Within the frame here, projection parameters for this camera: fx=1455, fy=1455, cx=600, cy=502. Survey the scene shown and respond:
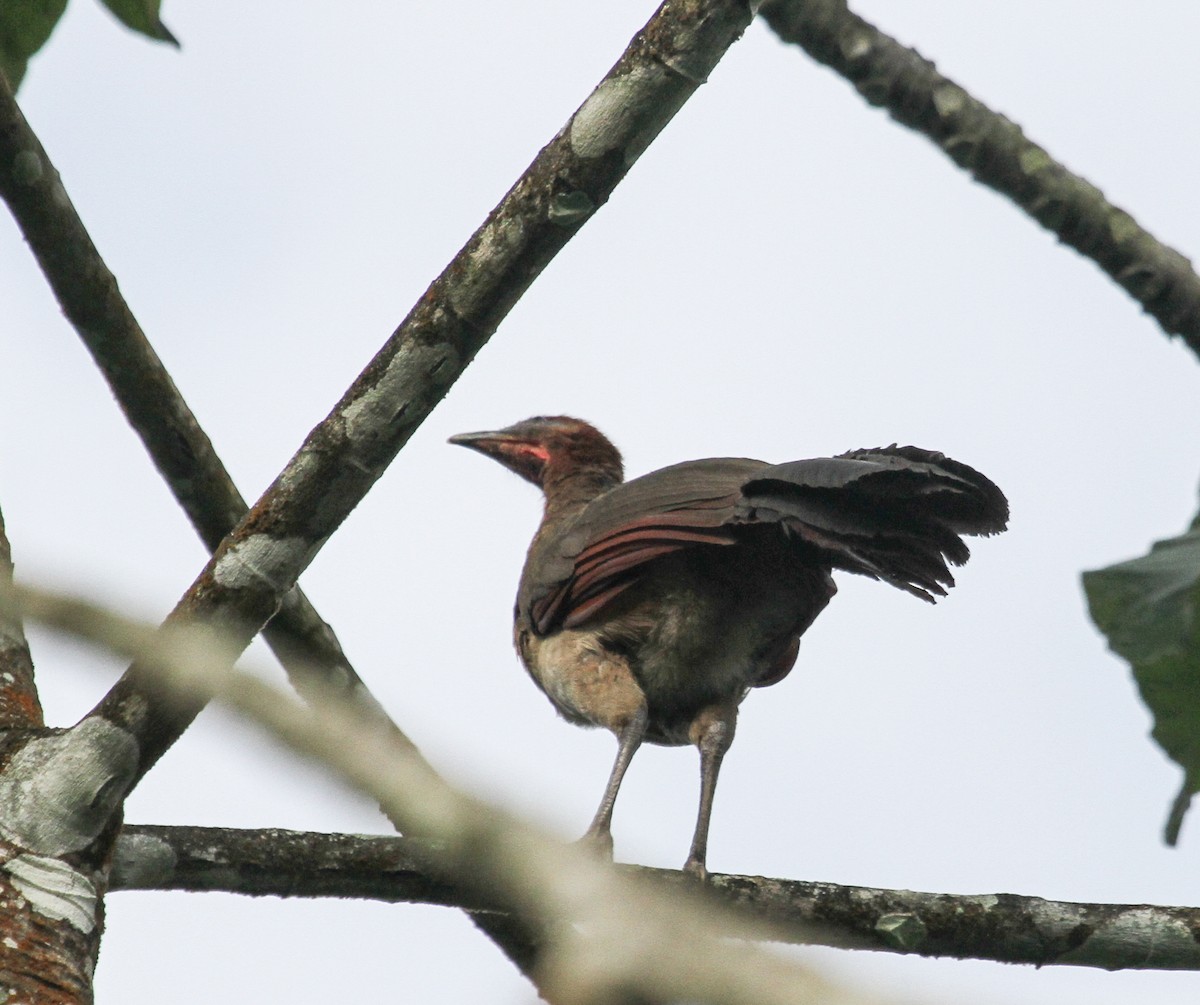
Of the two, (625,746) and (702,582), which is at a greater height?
(702,582)

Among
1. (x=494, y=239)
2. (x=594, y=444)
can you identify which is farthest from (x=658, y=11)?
(x=594, y=444)

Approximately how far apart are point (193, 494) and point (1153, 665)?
2.37 metres

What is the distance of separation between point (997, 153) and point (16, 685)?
9.20 ft

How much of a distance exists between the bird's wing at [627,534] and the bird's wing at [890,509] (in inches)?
9.4

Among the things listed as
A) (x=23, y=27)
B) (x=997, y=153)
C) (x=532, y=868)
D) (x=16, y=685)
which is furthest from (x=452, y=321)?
(x=997, y=153)

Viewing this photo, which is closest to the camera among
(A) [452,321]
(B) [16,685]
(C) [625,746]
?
(A) [452,321]

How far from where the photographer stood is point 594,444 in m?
6.19

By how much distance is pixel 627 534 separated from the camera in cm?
453

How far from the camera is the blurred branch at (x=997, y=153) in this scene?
3.82 metres

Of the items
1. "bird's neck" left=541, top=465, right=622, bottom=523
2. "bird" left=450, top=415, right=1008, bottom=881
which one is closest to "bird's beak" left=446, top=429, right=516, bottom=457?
"bird's neck" left=541, top=465, right=622, bottom=523

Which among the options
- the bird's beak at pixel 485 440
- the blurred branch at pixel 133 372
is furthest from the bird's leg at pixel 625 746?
the bird's beak at pixel 485 440

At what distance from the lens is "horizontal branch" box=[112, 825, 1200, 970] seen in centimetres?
270

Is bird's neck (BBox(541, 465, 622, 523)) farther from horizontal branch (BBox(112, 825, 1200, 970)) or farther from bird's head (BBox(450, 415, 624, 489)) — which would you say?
horizontal branch (BBox(112, 825, 1200, 970))

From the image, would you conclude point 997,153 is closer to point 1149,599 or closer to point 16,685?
point 1149,599
